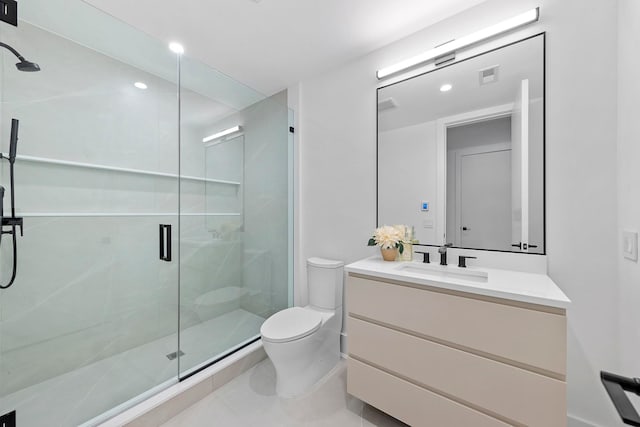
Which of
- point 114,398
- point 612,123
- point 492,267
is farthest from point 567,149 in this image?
point 114,398

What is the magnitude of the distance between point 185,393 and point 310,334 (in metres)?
0.84

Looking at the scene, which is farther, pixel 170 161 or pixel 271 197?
pixel 271 197

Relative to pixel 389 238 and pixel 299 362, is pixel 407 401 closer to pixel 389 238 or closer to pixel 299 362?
pixel 299 362

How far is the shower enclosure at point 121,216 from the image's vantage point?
1403 mm

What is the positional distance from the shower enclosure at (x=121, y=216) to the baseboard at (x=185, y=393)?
0.09 metres

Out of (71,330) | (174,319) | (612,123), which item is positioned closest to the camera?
(612,123)

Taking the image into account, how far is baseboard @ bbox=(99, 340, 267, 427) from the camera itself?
138 centimetres

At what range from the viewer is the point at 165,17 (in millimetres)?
1674

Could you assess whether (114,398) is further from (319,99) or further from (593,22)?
(593,22)

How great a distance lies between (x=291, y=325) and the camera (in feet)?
5.79

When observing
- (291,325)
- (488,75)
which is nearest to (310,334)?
(291,325)

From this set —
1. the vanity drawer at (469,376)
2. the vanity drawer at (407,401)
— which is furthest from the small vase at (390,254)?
the vanity drawer at (407,401)

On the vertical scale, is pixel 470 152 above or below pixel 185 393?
above

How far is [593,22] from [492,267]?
1.33 meters
